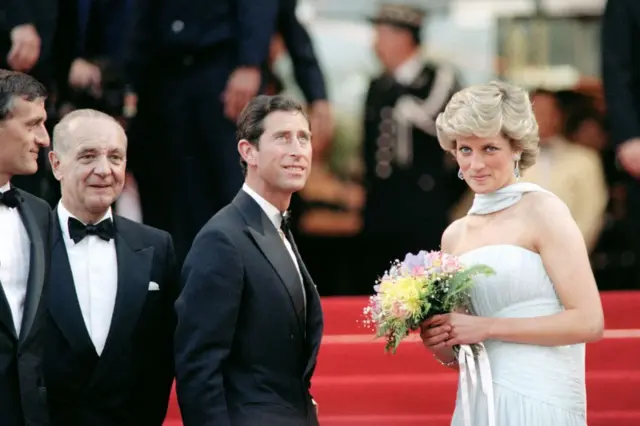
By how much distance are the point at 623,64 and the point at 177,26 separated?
245 cm

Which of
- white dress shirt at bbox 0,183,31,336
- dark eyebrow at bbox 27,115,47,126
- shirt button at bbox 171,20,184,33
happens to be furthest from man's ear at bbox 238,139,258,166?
shirt button at bbox 171,20,184,33

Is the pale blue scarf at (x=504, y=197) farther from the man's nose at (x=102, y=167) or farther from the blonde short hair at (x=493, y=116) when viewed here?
the man's nose at (x=102, y=167)

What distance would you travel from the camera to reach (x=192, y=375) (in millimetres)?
4285

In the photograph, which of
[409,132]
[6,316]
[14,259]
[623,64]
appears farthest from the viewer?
[409,132]

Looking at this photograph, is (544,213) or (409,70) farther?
(409,70)

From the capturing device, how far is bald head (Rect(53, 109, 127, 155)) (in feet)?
15.4

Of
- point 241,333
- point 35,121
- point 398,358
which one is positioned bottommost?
point 398,358

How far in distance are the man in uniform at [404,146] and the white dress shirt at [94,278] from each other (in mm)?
4028

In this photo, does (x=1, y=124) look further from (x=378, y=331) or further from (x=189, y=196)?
(x=189, y=196)

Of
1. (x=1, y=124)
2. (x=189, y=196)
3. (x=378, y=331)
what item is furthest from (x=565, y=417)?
(x=189, y=196)

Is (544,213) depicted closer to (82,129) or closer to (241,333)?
(241,333)

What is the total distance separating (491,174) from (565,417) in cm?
85

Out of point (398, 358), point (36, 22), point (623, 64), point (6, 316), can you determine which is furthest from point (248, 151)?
point (623, 64)

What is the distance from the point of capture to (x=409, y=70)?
8570 mm
